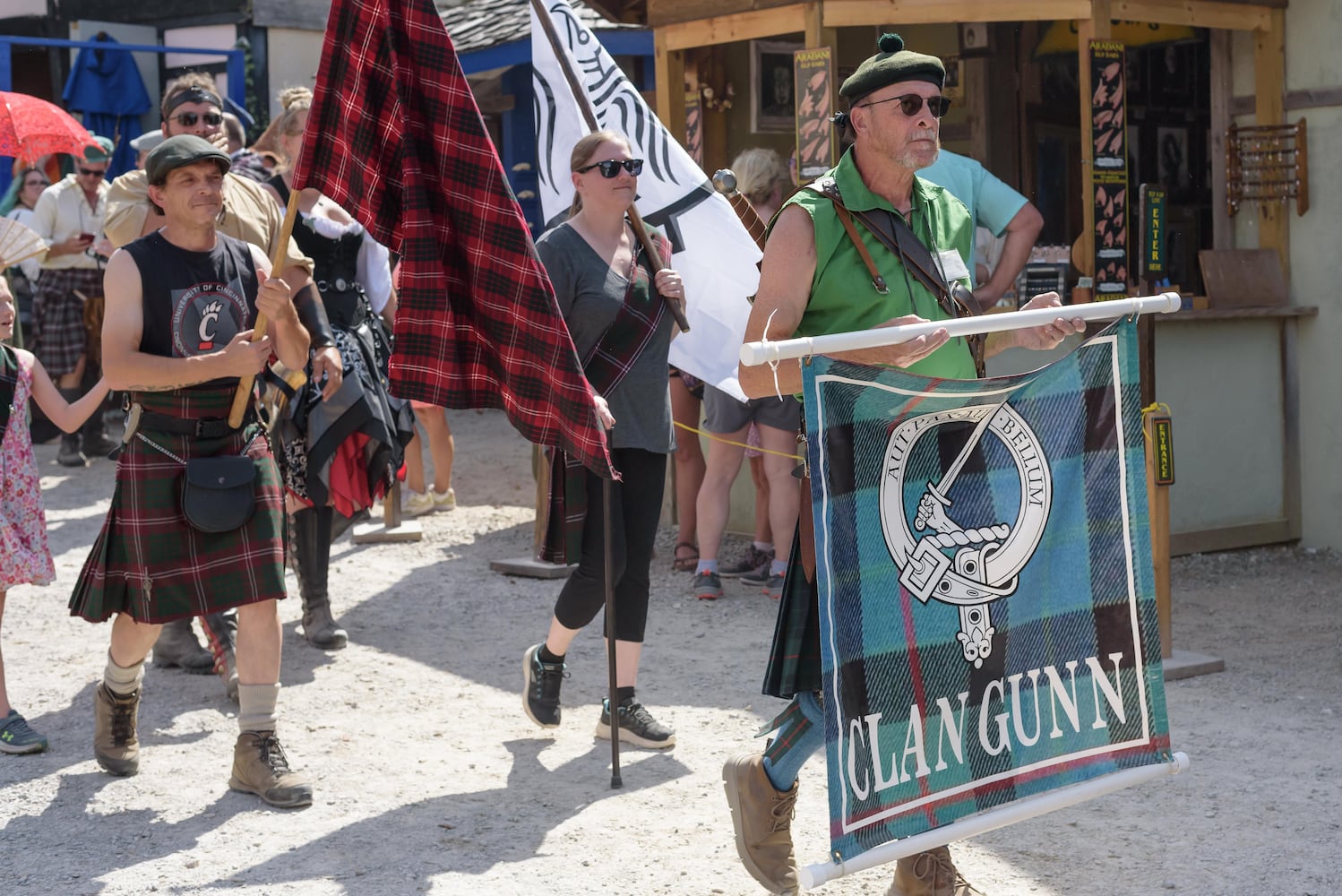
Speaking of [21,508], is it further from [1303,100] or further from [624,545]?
[1303,100]

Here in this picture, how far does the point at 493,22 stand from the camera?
1349 cm

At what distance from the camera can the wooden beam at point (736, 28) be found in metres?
8.02

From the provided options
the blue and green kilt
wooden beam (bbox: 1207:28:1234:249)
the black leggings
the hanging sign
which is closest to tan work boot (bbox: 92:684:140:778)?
the black leggings

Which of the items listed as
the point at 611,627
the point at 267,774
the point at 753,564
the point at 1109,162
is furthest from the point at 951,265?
the point at 753,564

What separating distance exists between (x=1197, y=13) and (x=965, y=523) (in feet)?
18.5

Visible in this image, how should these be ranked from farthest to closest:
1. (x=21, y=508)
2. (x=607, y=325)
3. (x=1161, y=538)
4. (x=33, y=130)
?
(x=33, y=130), (x=1161, y=538), (x=21, y=508), (x=607, y=325)

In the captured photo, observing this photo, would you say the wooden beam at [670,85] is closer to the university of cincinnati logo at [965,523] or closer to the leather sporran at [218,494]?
the leather sporran at [218,494]

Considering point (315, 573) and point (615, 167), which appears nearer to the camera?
point (615, 167)

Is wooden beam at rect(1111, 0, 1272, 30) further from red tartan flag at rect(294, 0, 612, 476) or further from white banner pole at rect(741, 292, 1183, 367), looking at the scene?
white banner pole at rect(741, 292, 1183, 367)

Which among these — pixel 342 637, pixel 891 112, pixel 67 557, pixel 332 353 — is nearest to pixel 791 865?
pixel 891 112

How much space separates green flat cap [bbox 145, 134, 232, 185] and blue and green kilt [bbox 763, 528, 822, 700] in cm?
215

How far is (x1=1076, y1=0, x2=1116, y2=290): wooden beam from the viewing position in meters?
7.21

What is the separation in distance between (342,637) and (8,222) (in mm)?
2275

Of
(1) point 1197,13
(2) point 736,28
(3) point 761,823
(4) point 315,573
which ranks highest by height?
(2) point 736,28
